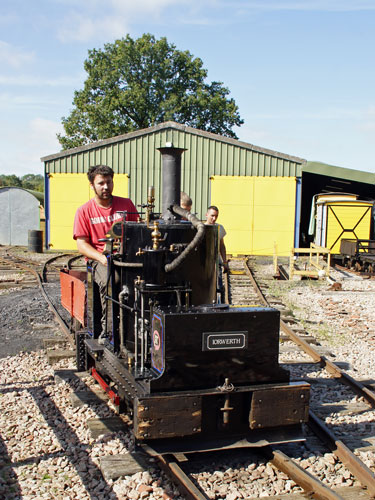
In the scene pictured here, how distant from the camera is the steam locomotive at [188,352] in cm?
330

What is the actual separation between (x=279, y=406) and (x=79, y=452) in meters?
1.47

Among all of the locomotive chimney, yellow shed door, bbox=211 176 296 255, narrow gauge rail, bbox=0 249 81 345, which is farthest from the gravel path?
yellow shed door, bbox=211 176 296 255

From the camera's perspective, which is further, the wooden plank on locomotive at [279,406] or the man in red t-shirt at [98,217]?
the man in red t-shirt at [98,217]

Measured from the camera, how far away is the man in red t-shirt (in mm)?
4625

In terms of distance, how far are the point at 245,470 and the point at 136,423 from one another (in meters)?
0.84

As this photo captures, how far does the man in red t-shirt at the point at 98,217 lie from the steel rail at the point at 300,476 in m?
1.87

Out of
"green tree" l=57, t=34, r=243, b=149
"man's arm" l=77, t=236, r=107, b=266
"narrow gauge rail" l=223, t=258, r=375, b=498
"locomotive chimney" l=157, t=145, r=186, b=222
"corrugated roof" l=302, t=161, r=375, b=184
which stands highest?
"green tree" l=57, t=34, r=243, b=149

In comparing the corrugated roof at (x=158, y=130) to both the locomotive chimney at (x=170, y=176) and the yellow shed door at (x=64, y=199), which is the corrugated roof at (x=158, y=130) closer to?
the yellow shed door at (x=64, y=199)

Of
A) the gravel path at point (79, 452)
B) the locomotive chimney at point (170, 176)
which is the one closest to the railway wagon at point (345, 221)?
the gravel path at point (79, 452)

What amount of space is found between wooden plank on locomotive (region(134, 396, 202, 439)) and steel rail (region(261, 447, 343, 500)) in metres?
0.62

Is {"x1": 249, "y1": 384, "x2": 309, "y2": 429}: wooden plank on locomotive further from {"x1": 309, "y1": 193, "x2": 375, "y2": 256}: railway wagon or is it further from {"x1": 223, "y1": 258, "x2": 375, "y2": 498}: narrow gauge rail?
{"x1": 309, "y1": 193, "x2": 375, "y2": 256}: railway wagon

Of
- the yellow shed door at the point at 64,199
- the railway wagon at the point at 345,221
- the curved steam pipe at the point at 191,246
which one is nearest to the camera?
the curved steam pipe at the point at 191,246

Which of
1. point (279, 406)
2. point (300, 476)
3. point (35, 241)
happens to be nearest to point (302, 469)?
point (300, 476)

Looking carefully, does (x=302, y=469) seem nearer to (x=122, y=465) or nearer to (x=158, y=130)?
(x=122, y=465)
